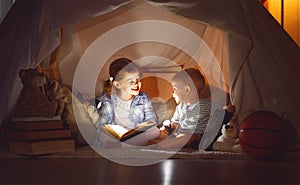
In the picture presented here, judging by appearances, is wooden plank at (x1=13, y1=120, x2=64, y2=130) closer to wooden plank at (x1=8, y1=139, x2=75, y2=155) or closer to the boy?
wooden plank at (x1=8, y1=139, x2=75, y2=155)

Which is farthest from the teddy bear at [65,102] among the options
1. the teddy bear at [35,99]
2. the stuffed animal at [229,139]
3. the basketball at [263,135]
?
the basketball at [263,135]

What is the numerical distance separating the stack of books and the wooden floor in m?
0.06

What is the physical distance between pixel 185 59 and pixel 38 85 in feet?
2.67

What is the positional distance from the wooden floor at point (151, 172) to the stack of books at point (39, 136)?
0.06 m

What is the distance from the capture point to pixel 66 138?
1821 mm

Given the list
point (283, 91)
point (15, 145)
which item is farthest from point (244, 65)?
point (15, 145)

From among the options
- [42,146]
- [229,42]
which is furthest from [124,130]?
[229,42]

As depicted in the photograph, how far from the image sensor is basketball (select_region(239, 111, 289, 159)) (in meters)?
1.65

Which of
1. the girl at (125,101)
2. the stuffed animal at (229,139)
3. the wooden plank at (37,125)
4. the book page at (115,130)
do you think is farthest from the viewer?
the girl at (125,101)

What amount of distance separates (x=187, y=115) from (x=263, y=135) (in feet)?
1.55

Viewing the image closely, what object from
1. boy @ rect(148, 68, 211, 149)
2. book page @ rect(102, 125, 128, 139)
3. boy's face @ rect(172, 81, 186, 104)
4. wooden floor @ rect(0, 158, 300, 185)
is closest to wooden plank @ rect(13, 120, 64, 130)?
wooden floor @ rect(0, 158, 300, 185)

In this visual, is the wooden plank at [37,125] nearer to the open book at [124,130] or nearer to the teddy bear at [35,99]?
the teddy bear at [35,99]

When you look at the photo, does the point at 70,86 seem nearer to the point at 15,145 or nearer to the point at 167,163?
the point at 15,145

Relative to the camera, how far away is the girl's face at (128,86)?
6.96 feet
